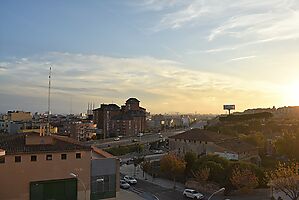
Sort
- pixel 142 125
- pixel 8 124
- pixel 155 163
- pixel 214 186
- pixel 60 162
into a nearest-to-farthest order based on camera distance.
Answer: pixel 60 162 < pixel 214 186 < pixel 155 163 < pixel 8 124 < pixel 142 125

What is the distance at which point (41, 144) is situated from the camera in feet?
75.2

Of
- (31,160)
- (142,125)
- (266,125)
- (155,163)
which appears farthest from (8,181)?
(142,125)

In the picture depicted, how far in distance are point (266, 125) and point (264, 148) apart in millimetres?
20927

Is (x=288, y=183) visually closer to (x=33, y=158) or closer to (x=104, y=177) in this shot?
(x=104, y=177)

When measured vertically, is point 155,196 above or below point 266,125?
below

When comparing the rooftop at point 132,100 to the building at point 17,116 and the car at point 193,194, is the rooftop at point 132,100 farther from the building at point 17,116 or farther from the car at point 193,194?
the car at point 193,194

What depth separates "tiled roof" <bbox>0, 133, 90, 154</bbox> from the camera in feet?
70.5

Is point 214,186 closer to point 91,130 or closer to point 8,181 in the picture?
point 8,181

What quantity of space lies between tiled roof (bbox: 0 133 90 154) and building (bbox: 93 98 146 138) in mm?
61495

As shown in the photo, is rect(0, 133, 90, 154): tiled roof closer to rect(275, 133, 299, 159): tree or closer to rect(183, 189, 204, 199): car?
rect(183, 189, 204, 199): car

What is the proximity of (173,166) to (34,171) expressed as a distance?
619 inches

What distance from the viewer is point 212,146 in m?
43.0

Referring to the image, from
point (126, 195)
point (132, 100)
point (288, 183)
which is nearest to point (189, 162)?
point (126, 195)

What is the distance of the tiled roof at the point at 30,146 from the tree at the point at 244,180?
12.6 m
